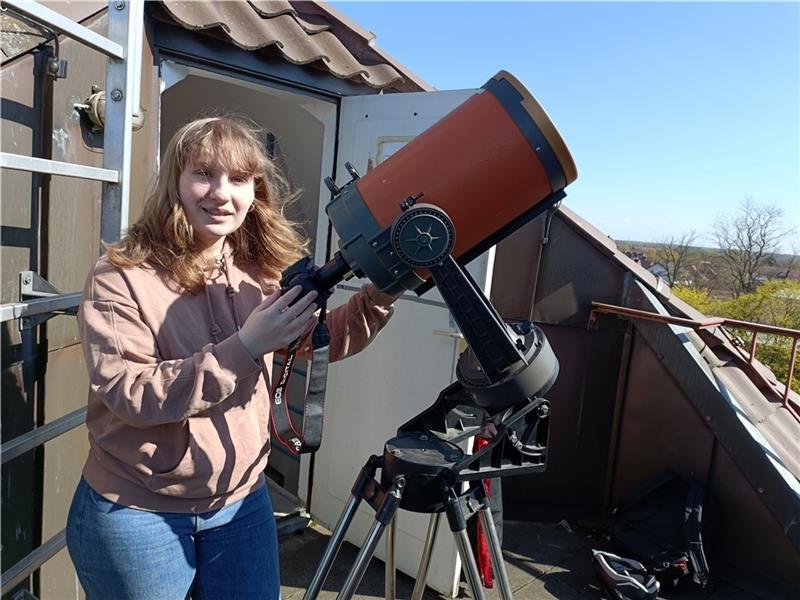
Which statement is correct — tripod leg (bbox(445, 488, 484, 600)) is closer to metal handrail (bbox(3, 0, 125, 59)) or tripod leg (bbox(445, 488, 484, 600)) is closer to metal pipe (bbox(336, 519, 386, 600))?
metal pipe (bbox(336, 519, 386, 600))

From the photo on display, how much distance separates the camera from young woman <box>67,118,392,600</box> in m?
1.10

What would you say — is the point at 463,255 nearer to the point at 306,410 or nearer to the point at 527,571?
the point at 306,410

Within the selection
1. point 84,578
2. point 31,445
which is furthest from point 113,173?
point 84,578

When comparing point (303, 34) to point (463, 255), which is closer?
point (463, 255)

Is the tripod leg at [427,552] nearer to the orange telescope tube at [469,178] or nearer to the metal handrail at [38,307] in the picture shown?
the orange telescope tube at [469,178]

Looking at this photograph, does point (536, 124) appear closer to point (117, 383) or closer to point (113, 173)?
point (117, 383)

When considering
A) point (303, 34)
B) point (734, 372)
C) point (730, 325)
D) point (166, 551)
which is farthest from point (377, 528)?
point (734, 372)

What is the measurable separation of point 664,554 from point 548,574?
56cm

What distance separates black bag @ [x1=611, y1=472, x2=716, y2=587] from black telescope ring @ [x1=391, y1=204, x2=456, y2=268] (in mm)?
2357

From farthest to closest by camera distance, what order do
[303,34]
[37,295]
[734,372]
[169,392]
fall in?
1. [734,372]
2. [303,34]
3. [37,295]
4. [169,392]

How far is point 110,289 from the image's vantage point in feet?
3.70

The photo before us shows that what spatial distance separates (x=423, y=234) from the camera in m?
1.17

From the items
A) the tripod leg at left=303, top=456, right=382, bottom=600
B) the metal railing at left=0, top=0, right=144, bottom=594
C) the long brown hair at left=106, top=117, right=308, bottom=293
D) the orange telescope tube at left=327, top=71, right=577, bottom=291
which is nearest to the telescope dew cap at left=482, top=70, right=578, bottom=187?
the orange telescope tube at left=327, top=71, right=577, bottom=291

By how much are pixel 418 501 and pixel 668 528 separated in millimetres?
2138
